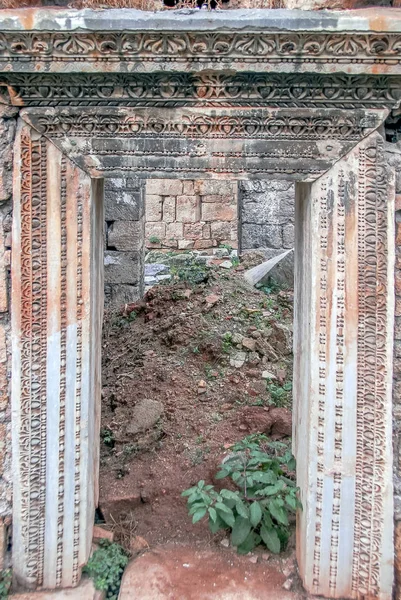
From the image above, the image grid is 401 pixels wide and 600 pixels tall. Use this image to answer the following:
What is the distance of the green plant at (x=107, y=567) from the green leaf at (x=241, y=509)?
2.28 ft

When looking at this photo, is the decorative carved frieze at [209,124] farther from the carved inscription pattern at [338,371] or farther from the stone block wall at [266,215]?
the stone block wall at [266,215]

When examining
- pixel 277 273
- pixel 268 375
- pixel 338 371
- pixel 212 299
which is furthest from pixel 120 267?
pixel 338 371

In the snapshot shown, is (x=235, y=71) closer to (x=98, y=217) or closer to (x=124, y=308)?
(x=98, y=217)

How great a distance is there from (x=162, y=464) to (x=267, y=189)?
6170 millimetres

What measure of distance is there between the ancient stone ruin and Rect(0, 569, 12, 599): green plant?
5 centimetres

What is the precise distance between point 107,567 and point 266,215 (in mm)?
6949

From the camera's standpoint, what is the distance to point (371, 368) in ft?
7.49

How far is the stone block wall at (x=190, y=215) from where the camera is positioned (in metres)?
10.7

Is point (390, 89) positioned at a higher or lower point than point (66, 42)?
lower

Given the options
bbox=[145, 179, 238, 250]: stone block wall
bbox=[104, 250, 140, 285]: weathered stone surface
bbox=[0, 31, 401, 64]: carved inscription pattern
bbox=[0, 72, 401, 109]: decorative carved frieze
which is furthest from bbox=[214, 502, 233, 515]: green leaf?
bbox=[145, 179, 238, 250]: stone block wall

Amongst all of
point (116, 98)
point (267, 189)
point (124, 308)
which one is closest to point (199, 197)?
point (267, 189)

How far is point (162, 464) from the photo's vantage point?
3543 millimetres

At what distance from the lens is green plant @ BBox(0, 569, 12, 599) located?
2303 millimetres

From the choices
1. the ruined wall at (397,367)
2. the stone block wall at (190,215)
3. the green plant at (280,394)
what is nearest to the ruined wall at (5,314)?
the ruined wall at (397,367)
